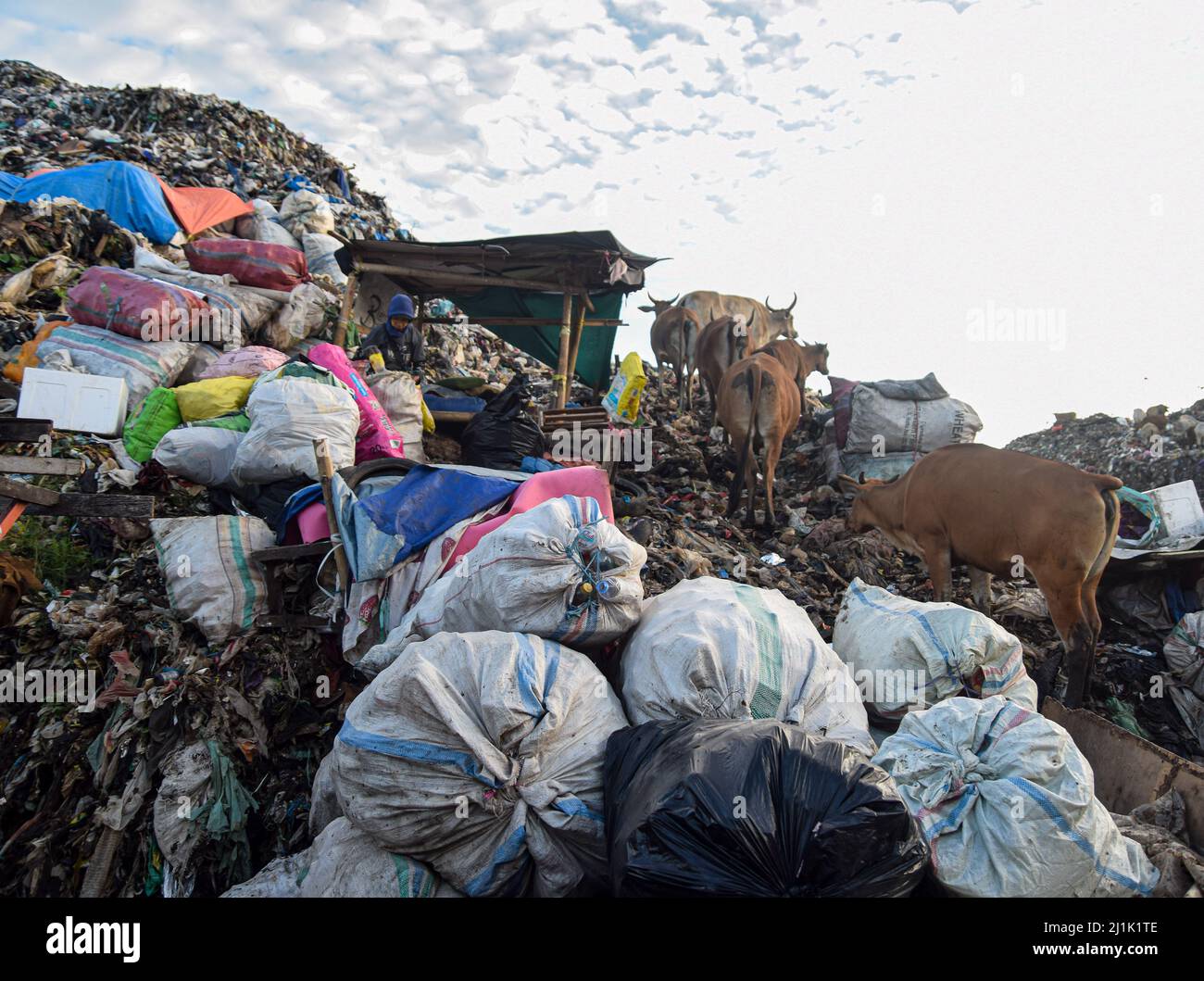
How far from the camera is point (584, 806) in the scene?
2096 millimetres

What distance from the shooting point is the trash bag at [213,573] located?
151 inches

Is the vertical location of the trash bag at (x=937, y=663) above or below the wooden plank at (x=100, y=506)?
below

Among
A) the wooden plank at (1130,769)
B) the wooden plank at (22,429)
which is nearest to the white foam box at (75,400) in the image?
the wooden plank at (22,429)

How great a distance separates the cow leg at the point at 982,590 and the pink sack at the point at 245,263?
25.0 feet

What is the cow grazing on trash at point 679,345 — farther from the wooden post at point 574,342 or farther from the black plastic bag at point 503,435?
the black plastic bag at point 503,435

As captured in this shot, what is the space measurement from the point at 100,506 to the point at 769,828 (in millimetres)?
3413

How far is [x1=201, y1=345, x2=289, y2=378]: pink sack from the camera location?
564cm

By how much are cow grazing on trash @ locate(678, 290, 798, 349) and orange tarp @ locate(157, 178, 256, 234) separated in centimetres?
870

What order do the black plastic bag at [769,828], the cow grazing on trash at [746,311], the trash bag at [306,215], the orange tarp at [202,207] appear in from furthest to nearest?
the cow grazing on trash at [746,311]
the trash bag at [306,215]
the orange tarp at [202,207]
the black plastic bag at [769,828]

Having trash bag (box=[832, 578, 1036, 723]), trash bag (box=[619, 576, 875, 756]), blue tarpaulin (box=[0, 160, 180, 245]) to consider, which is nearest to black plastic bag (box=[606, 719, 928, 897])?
trash bag (box=[619, 576, 875, 756])

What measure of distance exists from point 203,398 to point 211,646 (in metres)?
2.11

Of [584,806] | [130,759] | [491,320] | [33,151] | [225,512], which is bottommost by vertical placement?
[130,759]

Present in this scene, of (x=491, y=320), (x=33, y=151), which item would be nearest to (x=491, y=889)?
(x=491, y=320)
